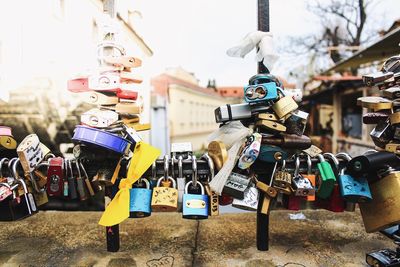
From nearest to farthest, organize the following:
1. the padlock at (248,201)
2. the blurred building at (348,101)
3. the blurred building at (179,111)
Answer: the padlock at (248,201) → the blurred building at (348,101) → the blurred building at (179,111)

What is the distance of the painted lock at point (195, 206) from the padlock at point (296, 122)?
1.88ft

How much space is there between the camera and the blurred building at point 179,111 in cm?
786

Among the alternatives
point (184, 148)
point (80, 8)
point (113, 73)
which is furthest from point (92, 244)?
point (80, 8)

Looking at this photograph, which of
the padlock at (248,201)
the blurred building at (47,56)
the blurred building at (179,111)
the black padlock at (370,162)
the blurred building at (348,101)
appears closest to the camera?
the black padlock at (370,162)

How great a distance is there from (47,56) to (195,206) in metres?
2.65

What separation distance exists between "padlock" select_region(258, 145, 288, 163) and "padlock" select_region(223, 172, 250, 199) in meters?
0.15

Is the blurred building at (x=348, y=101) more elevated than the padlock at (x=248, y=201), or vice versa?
the blurred building at (x=348, y=101)

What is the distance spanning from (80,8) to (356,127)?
8109mm

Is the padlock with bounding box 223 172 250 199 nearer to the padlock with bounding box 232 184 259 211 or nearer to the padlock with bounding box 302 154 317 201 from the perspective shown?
the padlock with bounding box 232 184 259 211

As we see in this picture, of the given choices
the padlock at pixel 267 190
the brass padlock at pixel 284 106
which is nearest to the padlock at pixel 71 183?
the padlock at pixel 267 190

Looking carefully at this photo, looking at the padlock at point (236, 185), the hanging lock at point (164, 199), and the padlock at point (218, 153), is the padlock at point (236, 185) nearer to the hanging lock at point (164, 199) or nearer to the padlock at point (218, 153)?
the padlock at point (218, 153)

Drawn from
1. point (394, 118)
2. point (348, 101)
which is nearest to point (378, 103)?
point (394, 118)

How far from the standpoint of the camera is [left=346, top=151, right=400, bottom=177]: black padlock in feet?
5.03

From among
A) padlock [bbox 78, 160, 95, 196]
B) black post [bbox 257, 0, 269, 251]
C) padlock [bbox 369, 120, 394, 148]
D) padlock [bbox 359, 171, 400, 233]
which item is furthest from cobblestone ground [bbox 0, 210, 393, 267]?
padlock [bbox 369, 120, 394, 148]
